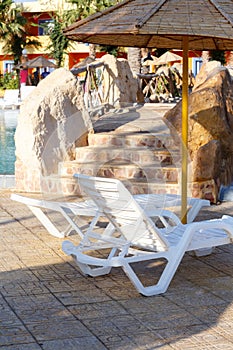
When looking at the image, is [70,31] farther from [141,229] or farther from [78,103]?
[78,103]

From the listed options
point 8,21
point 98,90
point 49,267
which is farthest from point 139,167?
point 8,21

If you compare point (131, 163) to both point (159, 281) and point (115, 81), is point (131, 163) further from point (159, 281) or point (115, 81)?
point (115, 81)

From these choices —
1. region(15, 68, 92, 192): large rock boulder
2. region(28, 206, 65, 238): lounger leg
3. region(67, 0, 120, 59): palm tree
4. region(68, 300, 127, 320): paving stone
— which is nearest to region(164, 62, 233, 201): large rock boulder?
region(15, 68, 92, 192): large rock boulder

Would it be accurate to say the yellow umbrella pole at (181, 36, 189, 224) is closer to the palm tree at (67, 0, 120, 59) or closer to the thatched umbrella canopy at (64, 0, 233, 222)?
the thatched umbrella canopy at (64, 0, 233, 222)

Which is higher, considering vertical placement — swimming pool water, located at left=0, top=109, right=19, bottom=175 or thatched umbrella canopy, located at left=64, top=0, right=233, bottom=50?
thatched umbrella canopy, located at left=64, top=0, right=233, bottom=50

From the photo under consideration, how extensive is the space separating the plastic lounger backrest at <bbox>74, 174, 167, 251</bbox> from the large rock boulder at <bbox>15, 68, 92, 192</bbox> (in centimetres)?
474

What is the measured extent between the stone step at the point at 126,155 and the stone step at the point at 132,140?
13 centimetres

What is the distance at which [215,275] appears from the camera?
5500mm

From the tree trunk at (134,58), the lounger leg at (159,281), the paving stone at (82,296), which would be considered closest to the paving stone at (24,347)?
the paving stone at (82,296)

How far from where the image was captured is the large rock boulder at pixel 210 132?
8.84 metres

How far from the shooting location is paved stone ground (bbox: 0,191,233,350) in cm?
404

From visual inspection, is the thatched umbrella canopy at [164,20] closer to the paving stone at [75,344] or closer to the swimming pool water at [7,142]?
the paving stone at [75,344]

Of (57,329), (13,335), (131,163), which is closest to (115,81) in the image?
(131,163)

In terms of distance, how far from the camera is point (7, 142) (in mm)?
18812
